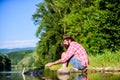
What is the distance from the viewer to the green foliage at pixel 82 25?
38.1 meters

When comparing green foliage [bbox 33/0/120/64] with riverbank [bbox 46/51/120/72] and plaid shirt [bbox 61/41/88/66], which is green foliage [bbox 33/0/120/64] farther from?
plaid shirt [bbox 61/41/88/66]

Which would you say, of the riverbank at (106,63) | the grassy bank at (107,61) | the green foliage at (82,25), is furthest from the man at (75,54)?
the green foliage at (82,25)

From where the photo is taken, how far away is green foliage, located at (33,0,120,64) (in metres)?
38.1

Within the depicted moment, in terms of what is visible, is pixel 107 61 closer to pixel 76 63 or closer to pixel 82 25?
pixel 76 63

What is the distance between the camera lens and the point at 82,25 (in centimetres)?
4219

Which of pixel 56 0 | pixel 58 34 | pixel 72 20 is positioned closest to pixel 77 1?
pixel 72 20

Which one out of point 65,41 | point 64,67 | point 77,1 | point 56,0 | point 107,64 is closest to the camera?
point 65,41

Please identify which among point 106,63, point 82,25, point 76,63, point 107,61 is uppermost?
point 82,25

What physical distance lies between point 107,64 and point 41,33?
1499 inches

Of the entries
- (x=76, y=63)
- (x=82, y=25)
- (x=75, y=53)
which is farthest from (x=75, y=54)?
(x=82, y=25)

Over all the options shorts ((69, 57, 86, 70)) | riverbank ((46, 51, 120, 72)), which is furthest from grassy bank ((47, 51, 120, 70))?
shorts ((69, 57, 86, 70))

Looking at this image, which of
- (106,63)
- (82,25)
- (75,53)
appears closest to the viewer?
(75,53)

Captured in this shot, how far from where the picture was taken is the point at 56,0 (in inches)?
2062

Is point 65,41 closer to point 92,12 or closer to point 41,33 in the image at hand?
point 92,12
